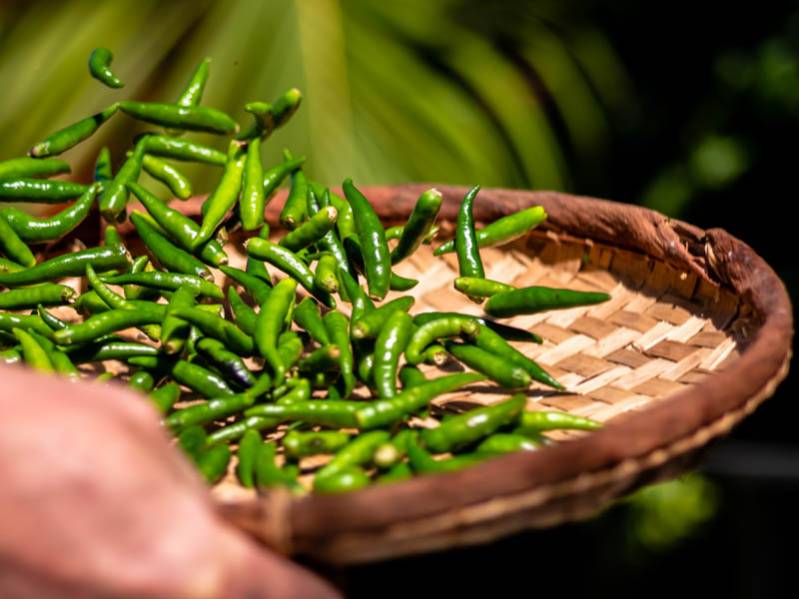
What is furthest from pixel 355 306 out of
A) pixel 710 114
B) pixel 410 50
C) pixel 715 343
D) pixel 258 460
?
pixel 710 114

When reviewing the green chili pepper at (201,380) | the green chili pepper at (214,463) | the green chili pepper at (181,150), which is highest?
the green chili pepper at (181,150)

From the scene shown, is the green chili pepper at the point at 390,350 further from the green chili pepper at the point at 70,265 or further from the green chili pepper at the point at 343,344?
the green chili pepper at the point at 70,265

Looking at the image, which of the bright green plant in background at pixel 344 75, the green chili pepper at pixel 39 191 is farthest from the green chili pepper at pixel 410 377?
the bright green plant in background at pixel 344 75

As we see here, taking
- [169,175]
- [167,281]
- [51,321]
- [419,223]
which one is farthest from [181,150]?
[419,223]

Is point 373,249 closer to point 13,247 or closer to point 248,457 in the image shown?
point 248,457

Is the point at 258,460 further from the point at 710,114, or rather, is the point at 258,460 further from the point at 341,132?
the point at 710,114

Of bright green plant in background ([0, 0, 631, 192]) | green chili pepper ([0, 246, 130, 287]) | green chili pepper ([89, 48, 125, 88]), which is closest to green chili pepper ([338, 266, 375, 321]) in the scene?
green chili pepper ([0, 246, 130, 287])
